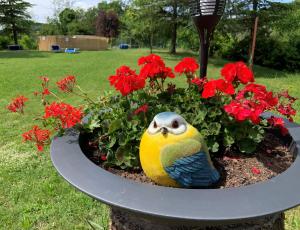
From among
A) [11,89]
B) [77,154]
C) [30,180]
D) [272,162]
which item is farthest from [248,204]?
[11,89]

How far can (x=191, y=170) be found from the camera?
1.17 meters

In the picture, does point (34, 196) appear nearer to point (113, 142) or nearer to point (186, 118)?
point (113, 142)

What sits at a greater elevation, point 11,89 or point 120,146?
point 120,146

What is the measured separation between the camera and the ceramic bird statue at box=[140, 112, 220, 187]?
3.76 ft

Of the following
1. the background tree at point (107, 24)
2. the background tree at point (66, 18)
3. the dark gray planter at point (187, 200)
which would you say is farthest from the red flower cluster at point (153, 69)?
the background tree at point (107, 24)

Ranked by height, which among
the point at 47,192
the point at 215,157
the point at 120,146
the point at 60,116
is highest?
the point at 60,116

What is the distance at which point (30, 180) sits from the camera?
3045 millimetres

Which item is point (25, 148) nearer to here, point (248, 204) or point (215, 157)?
point (215, 157)

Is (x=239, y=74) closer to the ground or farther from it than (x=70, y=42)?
farther from it

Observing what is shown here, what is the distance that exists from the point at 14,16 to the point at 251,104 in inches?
1185

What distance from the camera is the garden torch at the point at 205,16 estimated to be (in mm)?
1572

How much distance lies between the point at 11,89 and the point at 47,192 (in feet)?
17.4

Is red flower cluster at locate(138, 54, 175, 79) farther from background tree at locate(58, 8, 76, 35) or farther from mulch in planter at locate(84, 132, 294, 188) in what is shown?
→ background tree at locate(58, 8, 76, 35)

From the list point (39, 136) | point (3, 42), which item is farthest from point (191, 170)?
point (3, 42)
